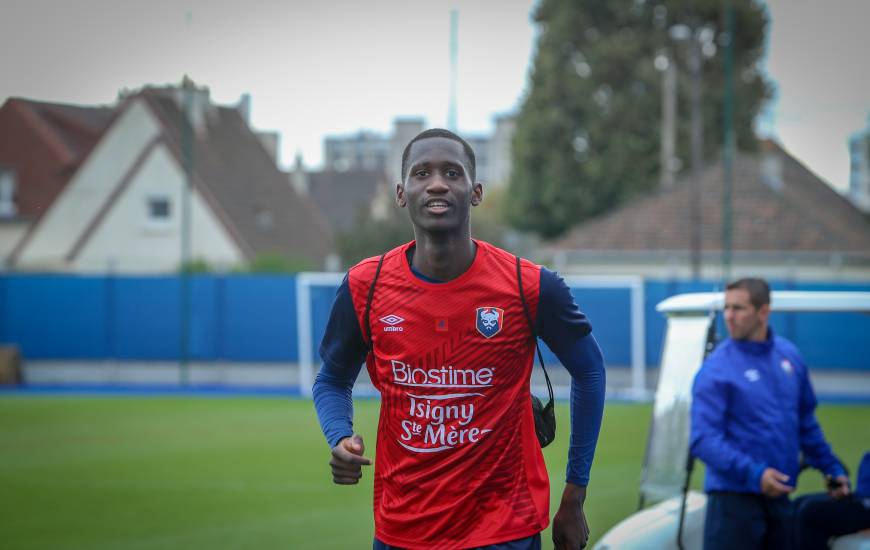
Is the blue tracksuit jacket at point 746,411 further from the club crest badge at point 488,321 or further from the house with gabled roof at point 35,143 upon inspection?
the house with gabled roof at point 35,143

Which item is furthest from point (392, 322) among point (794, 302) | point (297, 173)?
point (297, 173)

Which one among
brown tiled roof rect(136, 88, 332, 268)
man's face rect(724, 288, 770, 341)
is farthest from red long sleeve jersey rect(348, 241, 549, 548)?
brown tiled roof rect(136, 88, 332, 268)

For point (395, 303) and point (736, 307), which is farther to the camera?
point (736, 307)

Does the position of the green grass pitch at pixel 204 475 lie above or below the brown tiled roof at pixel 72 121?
below

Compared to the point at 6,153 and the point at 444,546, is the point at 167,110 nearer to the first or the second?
the point at 6,153

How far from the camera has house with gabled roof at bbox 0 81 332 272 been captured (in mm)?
21438

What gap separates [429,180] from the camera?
381cm

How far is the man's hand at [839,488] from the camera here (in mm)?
5660

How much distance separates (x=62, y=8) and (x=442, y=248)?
3747mm

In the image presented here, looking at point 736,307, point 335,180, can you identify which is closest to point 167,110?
point 736,307

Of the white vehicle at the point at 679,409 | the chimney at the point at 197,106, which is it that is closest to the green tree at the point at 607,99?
the chimney at the point at 197,106

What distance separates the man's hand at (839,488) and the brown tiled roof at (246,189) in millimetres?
16937

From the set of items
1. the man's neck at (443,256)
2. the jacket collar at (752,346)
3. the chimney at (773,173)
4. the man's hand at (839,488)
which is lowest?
the man's hand at (839,488)

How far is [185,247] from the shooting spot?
25.4m
